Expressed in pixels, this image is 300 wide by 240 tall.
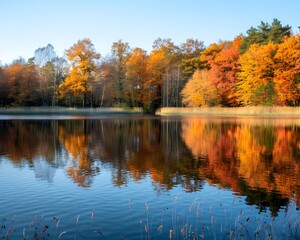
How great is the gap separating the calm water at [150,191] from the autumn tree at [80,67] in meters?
58.1

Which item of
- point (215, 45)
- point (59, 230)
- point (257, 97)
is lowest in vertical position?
point (59, 230)

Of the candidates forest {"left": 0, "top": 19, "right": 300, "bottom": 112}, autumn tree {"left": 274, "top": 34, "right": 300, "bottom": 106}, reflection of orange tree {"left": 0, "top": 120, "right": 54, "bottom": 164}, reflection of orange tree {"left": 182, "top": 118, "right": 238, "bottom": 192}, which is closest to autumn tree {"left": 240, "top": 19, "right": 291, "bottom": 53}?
forest {"left": 0, "top": 19, "right": 300, "bottom": 112}

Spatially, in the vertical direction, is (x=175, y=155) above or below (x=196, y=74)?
below

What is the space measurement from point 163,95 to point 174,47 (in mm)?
14439

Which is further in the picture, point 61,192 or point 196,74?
point 196,74

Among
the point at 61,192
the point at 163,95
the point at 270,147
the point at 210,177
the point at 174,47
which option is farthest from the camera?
the point at 174,47

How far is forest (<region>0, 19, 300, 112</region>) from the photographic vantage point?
70500mm

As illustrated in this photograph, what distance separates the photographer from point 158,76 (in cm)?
8888

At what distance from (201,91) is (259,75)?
43.2 feet

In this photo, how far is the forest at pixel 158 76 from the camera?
231ft

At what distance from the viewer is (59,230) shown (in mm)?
9539

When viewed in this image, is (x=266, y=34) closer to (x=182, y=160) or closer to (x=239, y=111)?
(x=239, y=111)

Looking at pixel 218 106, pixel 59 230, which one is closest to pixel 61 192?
pixel 59 230

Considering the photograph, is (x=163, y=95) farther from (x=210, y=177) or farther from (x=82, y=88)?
(x=210, y=177)
